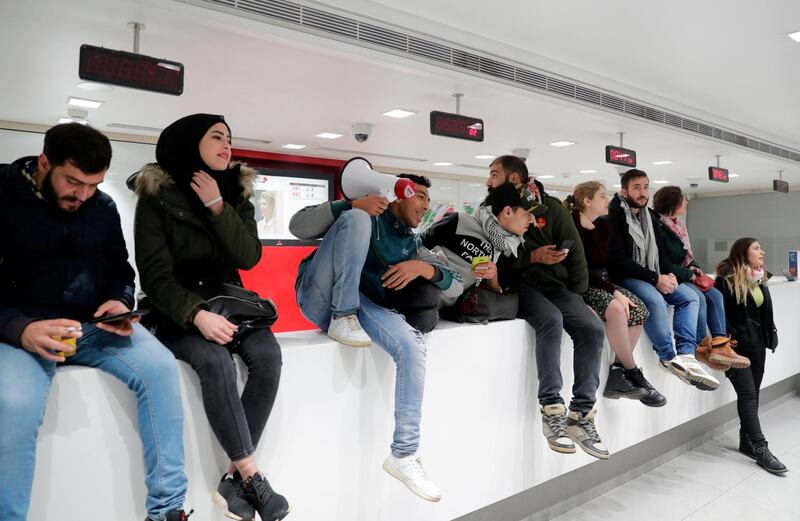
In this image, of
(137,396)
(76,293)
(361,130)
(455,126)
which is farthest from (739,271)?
(361,130)

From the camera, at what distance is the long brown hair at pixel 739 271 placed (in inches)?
155

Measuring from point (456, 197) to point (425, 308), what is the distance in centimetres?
934

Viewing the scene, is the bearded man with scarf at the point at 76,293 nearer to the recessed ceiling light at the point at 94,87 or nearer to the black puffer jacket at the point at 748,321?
the black puffer jacket at the point at 748,321

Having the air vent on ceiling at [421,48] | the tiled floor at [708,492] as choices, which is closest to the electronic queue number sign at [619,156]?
the air vent on ceiling at [421,48]

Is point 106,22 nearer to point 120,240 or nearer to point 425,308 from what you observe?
point 120,240

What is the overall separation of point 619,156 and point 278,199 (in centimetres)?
482

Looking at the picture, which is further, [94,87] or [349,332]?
[94,87]

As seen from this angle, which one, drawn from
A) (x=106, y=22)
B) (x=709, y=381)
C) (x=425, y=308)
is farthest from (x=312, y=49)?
(x=709, y=381)

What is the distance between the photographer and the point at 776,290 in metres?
4.76

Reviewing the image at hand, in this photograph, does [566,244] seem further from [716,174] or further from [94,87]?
[716,174]

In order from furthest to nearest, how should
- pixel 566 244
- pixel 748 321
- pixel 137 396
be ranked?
1. pixel 748 321
2. pixel 566 244
3. pixel 137 396

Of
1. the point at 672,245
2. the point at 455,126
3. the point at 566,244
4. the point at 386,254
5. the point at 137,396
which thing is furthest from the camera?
the point at 455,126

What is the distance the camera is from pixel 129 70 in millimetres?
3246

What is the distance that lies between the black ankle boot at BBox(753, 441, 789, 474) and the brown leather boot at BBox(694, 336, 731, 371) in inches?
27.4
